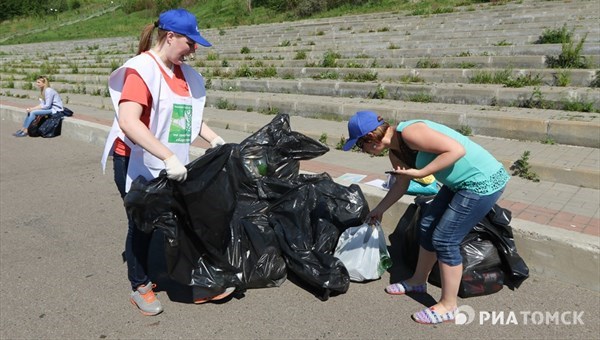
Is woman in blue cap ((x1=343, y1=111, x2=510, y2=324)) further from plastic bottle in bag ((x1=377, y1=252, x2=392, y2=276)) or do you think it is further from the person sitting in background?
the person sitting in background

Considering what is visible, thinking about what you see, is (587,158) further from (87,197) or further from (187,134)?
(87,197)

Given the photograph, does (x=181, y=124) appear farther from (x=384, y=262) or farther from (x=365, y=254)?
(x=384, y=262)

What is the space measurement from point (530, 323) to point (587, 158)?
2.92 metres

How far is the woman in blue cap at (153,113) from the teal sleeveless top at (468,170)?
4.33ft

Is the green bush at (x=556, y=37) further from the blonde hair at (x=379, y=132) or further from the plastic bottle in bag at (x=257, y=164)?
the blonde hair at (x=379, y=132)

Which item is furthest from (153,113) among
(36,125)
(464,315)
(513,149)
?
(36,125)

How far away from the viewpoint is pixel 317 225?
3781 millimetres

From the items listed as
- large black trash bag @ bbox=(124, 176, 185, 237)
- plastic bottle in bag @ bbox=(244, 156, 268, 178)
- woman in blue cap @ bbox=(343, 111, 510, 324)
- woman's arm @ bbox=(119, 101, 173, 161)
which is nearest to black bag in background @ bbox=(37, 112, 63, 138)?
plastic bottle in bag @ bbox=(244, 156, 268, 178)

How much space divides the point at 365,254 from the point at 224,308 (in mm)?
1060

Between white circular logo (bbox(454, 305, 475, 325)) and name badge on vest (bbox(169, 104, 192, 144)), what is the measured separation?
2021 mm

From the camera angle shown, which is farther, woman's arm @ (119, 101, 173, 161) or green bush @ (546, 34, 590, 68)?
green bush @ (546, 34, 590, 68)

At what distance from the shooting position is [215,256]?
328cm

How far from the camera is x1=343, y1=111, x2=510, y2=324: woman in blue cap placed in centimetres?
269

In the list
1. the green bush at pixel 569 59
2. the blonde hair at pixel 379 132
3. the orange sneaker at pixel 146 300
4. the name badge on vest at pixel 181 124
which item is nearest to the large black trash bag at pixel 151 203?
the name badge on vest at pixel 181 124
